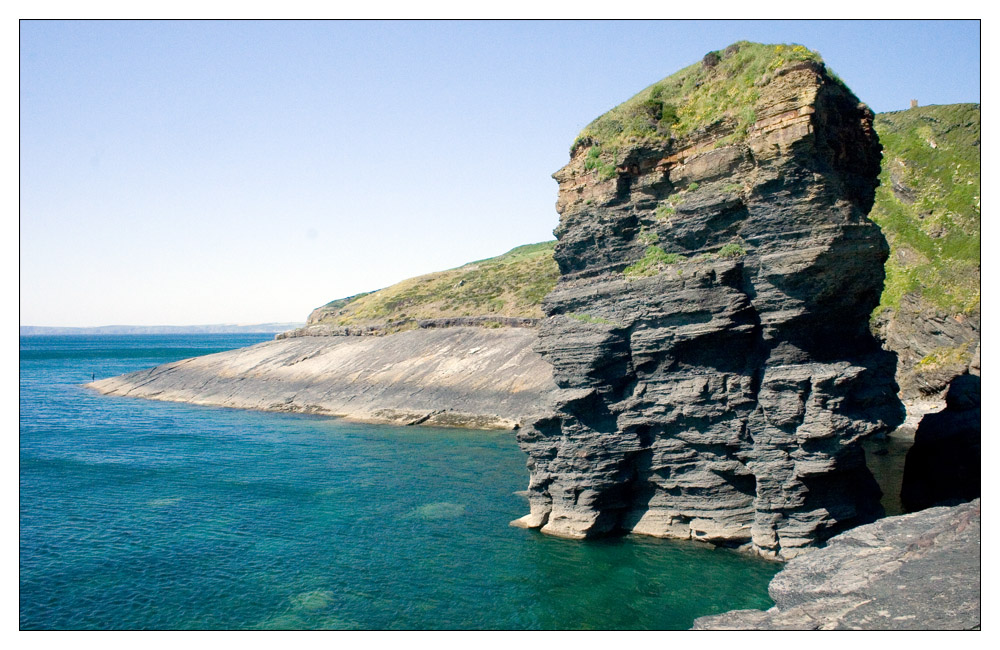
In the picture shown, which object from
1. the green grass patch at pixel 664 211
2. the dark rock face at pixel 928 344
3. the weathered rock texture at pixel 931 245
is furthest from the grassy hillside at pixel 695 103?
the dark rock face at pixel 928 344

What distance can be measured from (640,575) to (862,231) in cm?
1521

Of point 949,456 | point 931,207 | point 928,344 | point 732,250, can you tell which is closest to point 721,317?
point 732,250

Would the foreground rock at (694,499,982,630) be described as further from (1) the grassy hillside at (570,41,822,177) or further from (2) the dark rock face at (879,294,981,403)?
(2) the dark rock face at (879,294,981,403)

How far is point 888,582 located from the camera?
1738 cm

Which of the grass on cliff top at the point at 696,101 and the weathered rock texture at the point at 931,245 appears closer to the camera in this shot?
the grass on cliff top at the point at 696,101

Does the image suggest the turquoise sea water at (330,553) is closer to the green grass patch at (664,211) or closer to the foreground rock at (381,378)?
the foreground rock at (381,378)

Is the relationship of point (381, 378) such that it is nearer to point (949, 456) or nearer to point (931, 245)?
point (931, 245)

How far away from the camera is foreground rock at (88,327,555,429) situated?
227ft

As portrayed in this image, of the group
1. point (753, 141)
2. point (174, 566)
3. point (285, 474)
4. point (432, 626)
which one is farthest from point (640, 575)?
point (285, 474)

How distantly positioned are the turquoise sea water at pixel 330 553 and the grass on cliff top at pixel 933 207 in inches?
1527

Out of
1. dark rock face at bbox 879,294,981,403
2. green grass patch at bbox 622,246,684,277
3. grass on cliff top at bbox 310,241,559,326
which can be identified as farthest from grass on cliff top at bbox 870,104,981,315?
grass on cliff top at bbox 310,241,559,326

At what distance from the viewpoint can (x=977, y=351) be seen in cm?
5303

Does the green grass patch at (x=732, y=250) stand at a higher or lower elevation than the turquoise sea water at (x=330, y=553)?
higher

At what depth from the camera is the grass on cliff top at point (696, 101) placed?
87.6 feet
